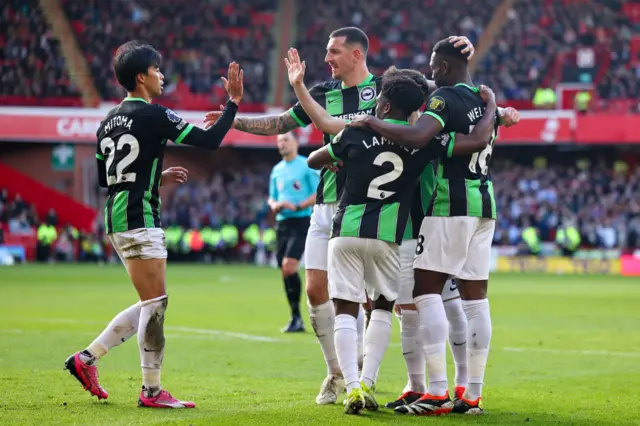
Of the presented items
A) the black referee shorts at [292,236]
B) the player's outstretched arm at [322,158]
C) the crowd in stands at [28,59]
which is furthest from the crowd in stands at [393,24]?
the player's outstretched arm at [322,158]

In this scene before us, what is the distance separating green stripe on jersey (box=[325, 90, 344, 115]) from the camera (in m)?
7.20

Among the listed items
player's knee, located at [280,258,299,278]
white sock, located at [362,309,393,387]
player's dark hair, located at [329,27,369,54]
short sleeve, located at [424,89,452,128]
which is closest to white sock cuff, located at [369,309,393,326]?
white sock, located at [362,309,393,387]

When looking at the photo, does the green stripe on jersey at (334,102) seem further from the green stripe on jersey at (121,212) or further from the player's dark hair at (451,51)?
the green stripe on jersey at (121,212)

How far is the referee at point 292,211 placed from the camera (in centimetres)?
1259

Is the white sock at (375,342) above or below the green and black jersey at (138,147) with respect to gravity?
below

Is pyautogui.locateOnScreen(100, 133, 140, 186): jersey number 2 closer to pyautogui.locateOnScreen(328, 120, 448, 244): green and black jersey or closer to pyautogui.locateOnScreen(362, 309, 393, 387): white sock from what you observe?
pyautogui.locateOnScreen(328, 120, 448, 244): green and black jersey

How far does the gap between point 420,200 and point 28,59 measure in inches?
1317

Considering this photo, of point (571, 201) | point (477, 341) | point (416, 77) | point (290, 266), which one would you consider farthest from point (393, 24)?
point (477, 341)

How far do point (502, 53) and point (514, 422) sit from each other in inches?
1410

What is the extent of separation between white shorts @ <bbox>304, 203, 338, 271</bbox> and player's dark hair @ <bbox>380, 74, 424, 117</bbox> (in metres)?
1.12

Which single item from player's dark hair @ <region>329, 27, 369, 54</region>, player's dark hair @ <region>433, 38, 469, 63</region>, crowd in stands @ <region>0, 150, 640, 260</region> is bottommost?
crowd in stands @ <region>0, 150, 640, 260</region>

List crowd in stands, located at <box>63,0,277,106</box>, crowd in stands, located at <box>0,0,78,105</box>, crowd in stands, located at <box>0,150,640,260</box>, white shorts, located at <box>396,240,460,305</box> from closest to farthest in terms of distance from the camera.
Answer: white shorts, located at <box>396,240,460,305</box>
crowd in stands, located at <box>0,150,640,260</box>
crowd in stands, located at <box>0,0,78,105</box>
crowd in stands, located at <box>63,0,277,106</box>

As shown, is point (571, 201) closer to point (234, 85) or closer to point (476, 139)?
point (476, 139)

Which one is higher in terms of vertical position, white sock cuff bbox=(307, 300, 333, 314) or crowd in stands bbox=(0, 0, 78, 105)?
crowd in stands bbox=(0, 0, 78, 105)
